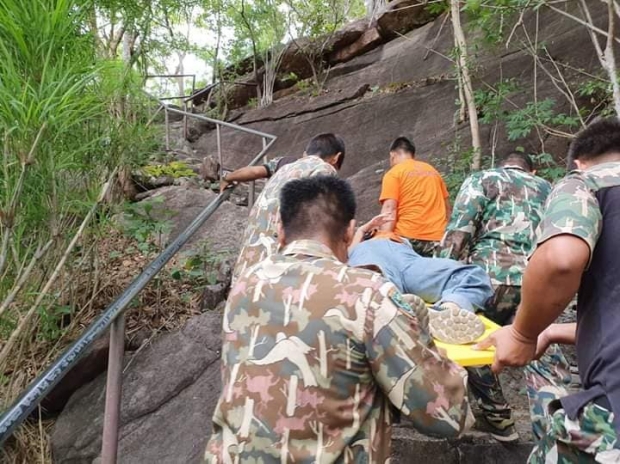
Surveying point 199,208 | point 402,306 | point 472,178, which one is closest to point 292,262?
point 402,306

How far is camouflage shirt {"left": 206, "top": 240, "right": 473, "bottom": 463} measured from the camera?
1132mm

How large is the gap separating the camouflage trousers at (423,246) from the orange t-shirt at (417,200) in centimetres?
3

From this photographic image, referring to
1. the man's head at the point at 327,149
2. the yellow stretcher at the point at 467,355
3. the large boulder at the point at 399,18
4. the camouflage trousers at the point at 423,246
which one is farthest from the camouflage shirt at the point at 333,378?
the large boulder at the point at 399,18

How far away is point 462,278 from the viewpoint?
198 cm

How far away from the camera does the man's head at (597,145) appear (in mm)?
1412

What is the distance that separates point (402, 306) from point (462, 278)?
2.97 ft

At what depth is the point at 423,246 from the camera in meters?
3.24

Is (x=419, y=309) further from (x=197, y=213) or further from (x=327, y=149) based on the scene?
(x=197, y=213)

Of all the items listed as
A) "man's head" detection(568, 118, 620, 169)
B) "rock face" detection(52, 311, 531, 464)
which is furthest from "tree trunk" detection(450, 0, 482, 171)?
"man's head" detection(568, 118, 620, 169)

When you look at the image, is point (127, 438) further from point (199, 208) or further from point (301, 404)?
point (199, 208)

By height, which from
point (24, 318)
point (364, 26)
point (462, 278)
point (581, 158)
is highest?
point (364, 26)

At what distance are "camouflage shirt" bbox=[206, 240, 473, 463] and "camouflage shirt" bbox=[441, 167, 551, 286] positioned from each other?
1387mm

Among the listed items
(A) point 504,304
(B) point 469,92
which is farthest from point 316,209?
(B) point 469,92

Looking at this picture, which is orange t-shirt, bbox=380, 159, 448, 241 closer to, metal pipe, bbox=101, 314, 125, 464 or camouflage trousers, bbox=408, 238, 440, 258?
camouflage trousers, bbox=408, 238, 440, 258
